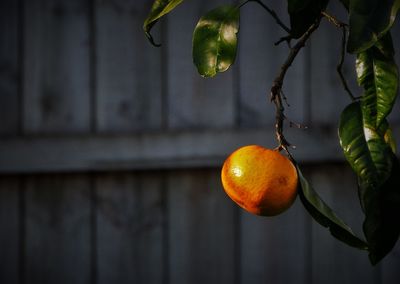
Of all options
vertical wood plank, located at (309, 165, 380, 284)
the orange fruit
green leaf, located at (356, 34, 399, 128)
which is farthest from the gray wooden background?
green leaf, located at (356, 34, 399, 128)

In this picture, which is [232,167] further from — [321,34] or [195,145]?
[321,34]

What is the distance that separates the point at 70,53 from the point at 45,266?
57 centimetres

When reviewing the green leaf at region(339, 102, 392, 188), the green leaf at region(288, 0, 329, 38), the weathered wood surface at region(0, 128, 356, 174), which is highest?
the green leaf at region(288, 0, 329, 38)

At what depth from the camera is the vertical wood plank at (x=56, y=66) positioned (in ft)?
5.56

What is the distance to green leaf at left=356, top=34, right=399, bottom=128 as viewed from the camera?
0.46 meters

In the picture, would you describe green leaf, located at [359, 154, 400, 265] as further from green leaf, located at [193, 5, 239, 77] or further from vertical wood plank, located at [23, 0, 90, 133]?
vertical wood plank, located at [23, 0, 90, 133]

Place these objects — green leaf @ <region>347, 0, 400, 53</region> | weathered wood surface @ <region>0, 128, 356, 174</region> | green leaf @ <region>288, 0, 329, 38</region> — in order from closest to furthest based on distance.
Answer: green leaf @ <region>347, 0, 400, 53</region>
green leaf @ <region>288, 0, 329, 38</region>
weathered wood surface @ <region>0, 128, 356, 174</region>

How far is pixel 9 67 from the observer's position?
1.71m

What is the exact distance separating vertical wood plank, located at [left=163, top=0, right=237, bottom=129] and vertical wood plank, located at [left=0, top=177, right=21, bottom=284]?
46 centimetres

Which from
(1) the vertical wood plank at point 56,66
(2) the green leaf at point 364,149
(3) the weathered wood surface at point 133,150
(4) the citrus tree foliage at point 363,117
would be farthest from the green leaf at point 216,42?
(1) the vertical wood plank at point 56,66

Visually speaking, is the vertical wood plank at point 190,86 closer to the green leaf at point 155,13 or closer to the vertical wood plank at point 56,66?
the vertical wood plank at point 56,66

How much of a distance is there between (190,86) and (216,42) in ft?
3.78

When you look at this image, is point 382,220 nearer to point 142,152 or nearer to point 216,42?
point 216,42

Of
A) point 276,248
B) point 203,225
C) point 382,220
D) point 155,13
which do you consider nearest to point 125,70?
point 203,225
